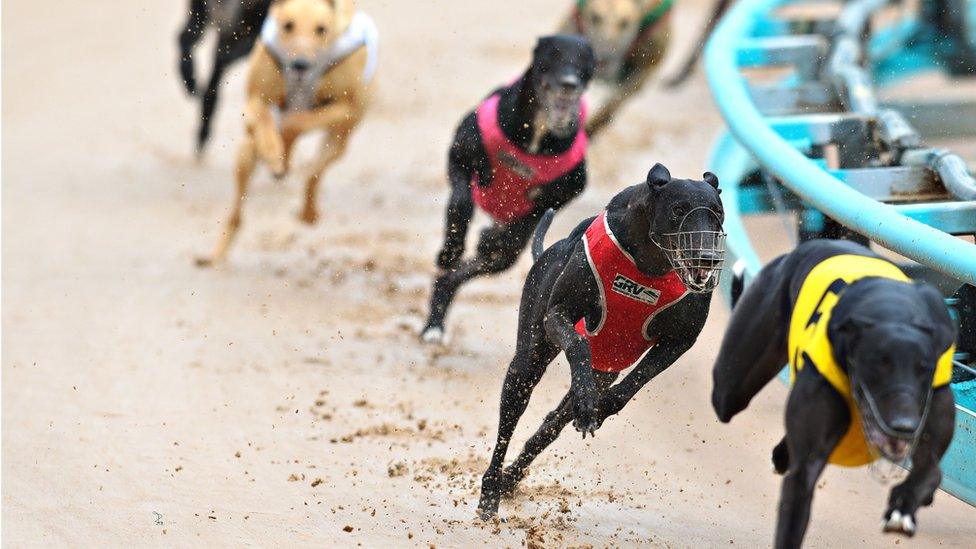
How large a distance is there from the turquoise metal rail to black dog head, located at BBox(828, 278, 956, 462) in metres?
0.82

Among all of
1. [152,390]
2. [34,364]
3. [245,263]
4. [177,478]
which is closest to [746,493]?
[177,478]

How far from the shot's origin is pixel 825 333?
2.83m

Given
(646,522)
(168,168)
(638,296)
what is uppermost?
(638,296)

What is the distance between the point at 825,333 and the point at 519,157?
8.09ft

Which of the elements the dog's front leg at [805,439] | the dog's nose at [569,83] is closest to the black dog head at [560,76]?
the dog's nose at [569,83]

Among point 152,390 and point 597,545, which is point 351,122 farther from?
point 597,545

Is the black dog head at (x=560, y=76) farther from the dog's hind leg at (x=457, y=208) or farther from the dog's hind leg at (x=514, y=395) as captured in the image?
the dog's hind leg at (x=514, y=395)

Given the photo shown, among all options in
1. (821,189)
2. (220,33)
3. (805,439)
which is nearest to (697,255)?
(805,439)

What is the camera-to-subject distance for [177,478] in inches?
168

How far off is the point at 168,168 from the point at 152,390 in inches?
174

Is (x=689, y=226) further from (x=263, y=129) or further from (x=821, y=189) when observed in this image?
(x=263, y=129)

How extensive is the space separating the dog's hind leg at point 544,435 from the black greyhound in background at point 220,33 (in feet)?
14.6

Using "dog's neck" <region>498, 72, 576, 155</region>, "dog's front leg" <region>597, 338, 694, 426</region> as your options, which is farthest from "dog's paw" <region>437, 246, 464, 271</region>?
"dog's front leg" <region>597, 338, 694, 426</region>

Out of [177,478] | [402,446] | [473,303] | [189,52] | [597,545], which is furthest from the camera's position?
[189,52]
